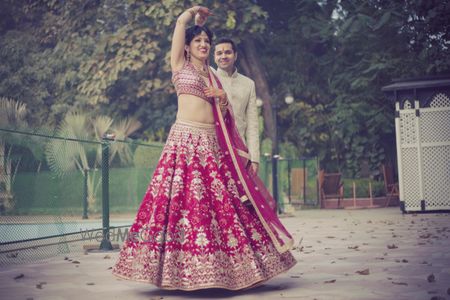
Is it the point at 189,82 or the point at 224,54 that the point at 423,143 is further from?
the point at 189,82

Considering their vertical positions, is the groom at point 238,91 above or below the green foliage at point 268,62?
below

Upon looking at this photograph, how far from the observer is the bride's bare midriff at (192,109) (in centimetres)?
560

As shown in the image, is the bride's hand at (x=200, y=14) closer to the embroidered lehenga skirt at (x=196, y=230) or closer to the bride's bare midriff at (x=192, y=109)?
the bride's bare midriff at (x=192, y=109)

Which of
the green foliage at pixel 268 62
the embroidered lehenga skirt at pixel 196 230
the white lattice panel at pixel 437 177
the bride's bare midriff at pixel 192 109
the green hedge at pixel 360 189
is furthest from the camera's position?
the green hedge at pixel 360 189

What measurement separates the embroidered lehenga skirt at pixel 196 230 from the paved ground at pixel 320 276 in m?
0.20

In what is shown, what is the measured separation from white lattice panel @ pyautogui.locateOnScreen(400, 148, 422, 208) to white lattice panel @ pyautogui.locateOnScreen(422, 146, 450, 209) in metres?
0.20

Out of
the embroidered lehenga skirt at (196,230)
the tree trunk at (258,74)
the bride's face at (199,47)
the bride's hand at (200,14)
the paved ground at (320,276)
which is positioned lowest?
the paved ground at (320,276)

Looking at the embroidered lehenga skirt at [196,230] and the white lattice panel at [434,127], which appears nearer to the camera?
the embroidered lehenga skirt at [196,230]

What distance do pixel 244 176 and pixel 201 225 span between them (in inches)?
24.3

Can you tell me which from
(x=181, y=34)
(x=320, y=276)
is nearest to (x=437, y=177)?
(x=320, y=276)

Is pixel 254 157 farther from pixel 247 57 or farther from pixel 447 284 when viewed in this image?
pixel 247 57

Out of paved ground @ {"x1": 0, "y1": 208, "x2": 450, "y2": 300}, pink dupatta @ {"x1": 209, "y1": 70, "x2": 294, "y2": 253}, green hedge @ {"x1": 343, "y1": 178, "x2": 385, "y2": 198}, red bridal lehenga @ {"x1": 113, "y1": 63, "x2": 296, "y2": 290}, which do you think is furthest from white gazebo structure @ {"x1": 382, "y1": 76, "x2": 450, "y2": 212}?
red bridal lehenga @ {"x1": 113, "y1": 63, "x2": 296, "y2": 290}

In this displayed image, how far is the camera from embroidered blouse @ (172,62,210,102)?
561cm

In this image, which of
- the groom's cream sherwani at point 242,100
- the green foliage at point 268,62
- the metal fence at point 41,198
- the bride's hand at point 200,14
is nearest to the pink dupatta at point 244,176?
the bride's hand at point 200,14
